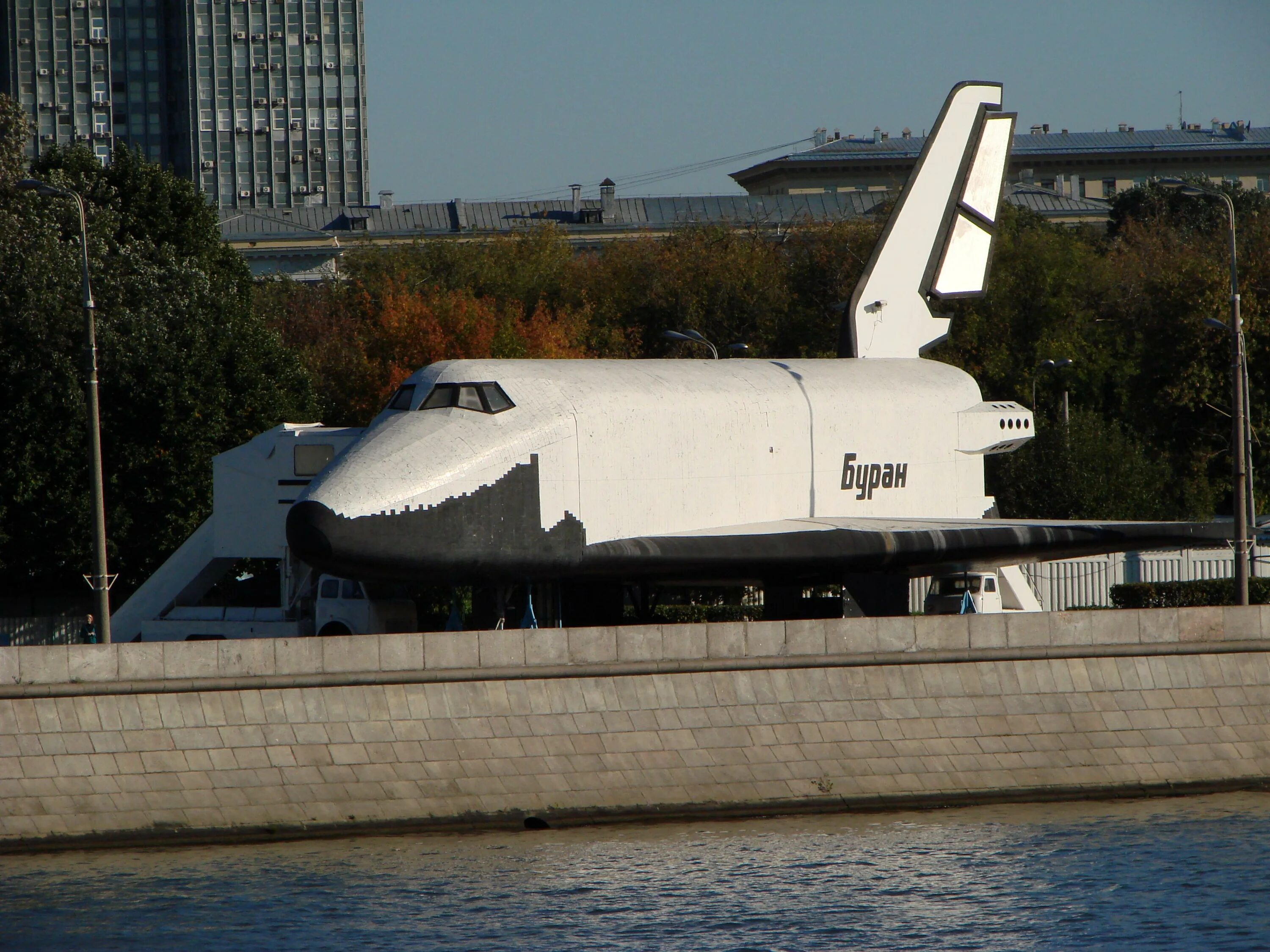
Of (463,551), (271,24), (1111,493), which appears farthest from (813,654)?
(271,24)

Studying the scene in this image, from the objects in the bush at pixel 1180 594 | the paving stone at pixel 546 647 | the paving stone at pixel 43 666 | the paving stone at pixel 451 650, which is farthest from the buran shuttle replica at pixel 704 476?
the bush at pixel 1180 594

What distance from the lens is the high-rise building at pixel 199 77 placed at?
488 feet

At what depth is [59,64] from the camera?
150 m

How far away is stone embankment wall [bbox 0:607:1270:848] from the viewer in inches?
647

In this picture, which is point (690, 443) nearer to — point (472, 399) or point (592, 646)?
point (472, 399)

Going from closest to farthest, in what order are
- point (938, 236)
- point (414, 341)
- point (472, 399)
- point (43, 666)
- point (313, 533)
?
1. point (43, 666)
2. point (313, 533)
3. point (472, 399)
4. point (938, 236)
5. point (414, 341)

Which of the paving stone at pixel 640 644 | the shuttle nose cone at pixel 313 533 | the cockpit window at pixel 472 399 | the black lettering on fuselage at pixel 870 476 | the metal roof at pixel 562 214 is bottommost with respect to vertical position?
the paving stone at pixel 640 644

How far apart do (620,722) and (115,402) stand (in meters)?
15.7

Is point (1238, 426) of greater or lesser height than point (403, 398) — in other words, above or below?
below

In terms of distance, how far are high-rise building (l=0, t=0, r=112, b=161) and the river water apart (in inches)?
5692

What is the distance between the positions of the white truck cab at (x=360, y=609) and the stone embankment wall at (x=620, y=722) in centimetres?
354

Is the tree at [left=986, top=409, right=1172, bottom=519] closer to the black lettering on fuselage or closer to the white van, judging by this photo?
the white van

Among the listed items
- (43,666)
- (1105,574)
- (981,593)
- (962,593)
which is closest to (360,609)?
(43,666)

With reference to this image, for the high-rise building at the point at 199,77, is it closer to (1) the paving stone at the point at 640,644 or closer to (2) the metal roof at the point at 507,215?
(2) the metal roof at the point at 507,215
